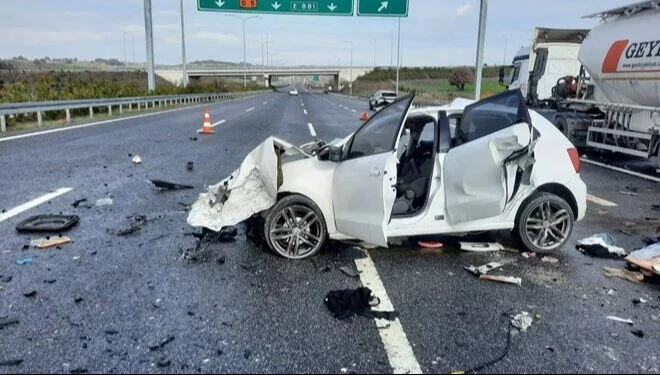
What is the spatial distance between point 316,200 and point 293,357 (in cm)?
202

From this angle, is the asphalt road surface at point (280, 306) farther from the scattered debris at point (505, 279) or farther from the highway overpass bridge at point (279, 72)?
the highway overpass bridge at point (279, 72)

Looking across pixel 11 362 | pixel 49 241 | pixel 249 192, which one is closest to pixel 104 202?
pixel 49 241

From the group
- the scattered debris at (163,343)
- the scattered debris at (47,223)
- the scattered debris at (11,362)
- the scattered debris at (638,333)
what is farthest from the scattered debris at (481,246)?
the scattered debris at (47,223)

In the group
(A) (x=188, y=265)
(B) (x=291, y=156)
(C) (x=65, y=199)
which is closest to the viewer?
(A) (x=188, y=265)

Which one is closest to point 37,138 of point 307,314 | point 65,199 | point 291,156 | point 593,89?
point 65,199

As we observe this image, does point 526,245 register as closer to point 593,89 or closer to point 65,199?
point 65,199

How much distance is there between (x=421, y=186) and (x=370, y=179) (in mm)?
836

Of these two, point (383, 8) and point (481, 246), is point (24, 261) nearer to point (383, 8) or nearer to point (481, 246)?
point (481, 246)

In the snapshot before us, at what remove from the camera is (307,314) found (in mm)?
3781

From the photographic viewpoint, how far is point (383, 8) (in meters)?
25.0

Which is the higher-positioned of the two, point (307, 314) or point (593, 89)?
point (593, 89)

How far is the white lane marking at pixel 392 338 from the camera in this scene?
3.06 m

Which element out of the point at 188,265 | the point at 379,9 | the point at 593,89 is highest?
the point at 379,9

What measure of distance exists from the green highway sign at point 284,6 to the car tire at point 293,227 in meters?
22.2
